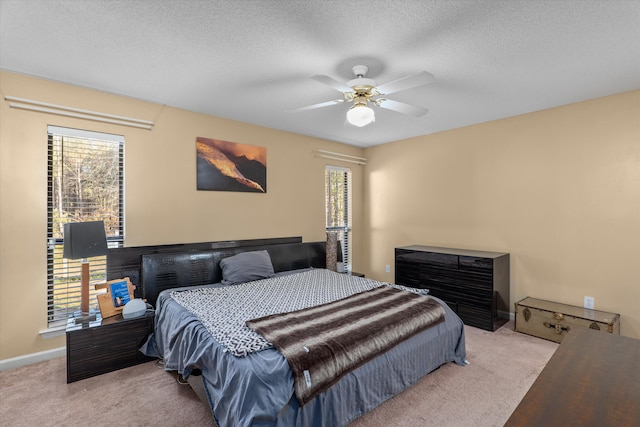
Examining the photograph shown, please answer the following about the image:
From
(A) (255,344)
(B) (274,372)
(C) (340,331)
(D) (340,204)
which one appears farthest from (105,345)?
(D) (340,204)

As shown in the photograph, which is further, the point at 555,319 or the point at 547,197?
the point at 547,197

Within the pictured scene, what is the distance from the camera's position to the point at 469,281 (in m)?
3.53

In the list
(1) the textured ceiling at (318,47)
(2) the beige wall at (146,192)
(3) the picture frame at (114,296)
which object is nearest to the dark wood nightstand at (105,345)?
(3) the picture frame at (114,296)

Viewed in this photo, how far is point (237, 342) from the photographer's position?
68.2 inches

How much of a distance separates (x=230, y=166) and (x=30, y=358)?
2.62 meters

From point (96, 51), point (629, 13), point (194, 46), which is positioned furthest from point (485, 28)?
point (96, 51)

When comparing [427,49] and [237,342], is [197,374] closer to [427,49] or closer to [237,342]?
→ [237,342]

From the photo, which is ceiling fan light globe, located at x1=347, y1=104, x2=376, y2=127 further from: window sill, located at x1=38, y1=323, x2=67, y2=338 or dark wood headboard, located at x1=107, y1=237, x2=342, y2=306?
window sill, located at x1=38, y1=323, x2=67, y2=338

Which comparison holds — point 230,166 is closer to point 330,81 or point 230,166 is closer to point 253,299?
point 253,299

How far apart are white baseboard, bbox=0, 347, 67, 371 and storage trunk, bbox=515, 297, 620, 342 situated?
15.3ft

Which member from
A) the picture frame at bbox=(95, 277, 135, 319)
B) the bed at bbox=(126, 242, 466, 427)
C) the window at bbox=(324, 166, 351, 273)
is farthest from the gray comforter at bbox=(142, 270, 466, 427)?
the window at bbox=(324, 166, 351, 273)

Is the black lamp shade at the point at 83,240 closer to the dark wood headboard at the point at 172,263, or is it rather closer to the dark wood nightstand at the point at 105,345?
the dark wood headboard at the point at 172,263

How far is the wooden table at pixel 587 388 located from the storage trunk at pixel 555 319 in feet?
6.15

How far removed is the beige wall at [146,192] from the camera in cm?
254
